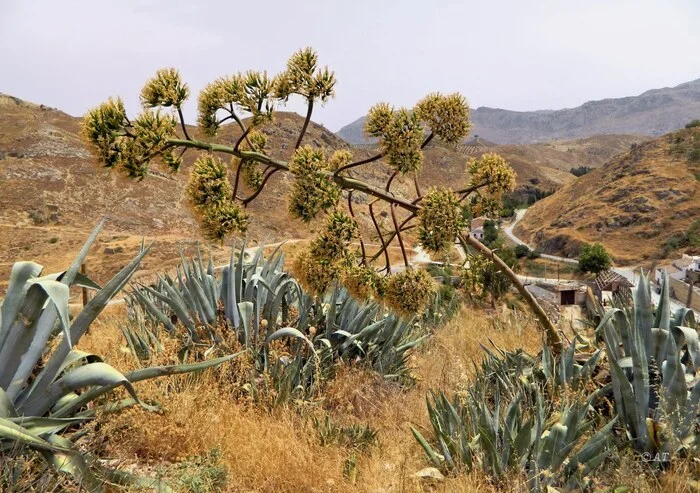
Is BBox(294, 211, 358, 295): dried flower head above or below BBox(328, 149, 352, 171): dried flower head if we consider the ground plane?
below

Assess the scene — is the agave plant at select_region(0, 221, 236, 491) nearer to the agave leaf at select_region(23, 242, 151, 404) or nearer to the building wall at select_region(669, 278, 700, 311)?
the agave leaf at select_region(23, 242, 151, 404)

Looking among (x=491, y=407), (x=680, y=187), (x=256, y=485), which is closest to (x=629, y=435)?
(x=491, y=407)

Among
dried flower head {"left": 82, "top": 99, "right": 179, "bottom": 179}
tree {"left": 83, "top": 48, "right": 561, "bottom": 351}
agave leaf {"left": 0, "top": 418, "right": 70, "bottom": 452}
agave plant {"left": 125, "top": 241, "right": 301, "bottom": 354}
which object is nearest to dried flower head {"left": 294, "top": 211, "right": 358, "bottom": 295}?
tree {"left": 83, "top": 48, "right": 561, "bottom": 351}

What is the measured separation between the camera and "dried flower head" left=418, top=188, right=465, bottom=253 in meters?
2.72

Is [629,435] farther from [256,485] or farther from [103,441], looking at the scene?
[103,441]

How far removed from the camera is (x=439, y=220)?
2.71 meters

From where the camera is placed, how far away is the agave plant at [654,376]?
107 inches

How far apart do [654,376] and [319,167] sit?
2.54 metres

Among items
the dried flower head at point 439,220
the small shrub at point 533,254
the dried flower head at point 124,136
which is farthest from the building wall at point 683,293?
the dried flower head at point 124,136

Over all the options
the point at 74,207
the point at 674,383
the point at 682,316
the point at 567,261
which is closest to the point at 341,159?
the point at 674,383

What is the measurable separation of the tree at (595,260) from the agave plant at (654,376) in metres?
47.8

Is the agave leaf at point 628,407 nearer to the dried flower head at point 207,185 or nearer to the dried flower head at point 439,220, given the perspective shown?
the dried flower head at point 439,220

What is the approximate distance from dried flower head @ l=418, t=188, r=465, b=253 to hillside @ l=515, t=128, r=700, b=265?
5664 centimetres

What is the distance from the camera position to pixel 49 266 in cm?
2766
